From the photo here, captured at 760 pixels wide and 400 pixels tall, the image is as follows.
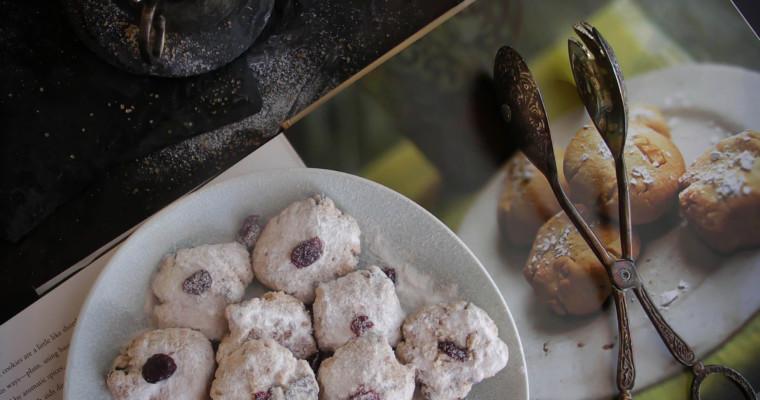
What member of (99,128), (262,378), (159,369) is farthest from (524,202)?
(99,128)

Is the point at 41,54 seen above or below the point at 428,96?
above

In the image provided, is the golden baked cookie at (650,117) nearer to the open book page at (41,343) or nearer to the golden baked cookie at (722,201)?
the golden baked cookie at (722,201)

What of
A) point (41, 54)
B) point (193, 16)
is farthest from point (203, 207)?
point (41, 54)

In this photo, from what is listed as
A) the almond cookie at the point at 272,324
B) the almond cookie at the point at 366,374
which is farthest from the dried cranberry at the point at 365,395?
the almond cookie at the point at 272,324

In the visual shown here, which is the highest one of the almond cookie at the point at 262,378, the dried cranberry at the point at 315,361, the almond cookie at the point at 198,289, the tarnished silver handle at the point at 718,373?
the almond cookie at the point at 198,289

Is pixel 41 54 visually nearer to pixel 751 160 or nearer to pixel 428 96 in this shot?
pixel 428 96

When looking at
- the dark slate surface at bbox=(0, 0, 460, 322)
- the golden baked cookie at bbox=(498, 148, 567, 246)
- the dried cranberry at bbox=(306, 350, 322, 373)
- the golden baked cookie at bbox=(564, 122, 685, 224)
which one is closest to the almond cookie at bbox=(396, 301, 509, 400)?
the dried cranberry at bbox=(306, 350, 322, 373)

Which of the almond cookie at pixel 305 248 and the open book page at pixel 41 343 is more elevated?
the open book page at pixel 41 343
